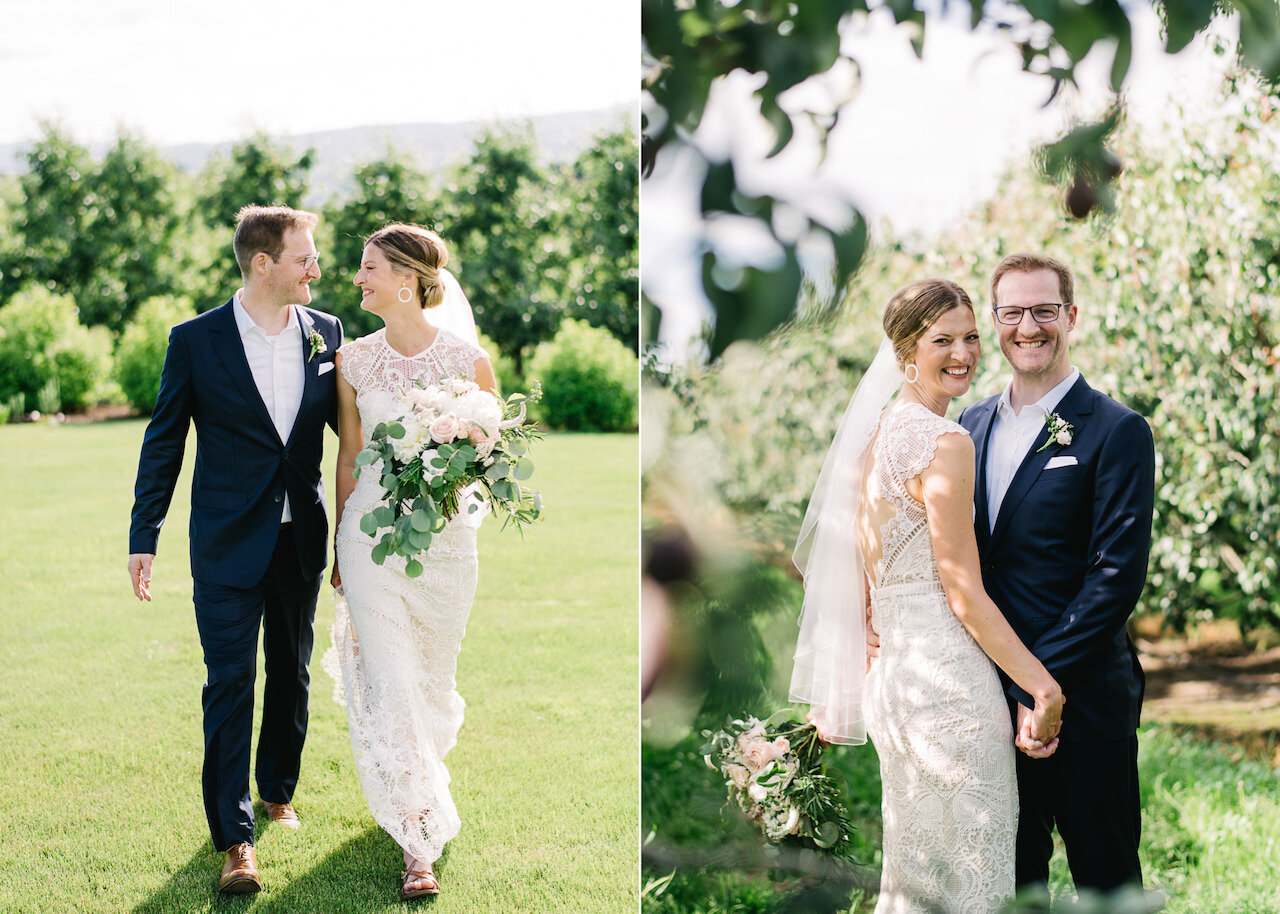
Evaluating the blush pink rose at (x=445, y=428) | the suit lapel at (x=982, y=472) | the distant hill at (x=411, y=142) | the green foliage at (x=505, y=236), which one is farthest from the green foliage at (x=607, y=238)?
the suit lapel at (x=982, y=472)

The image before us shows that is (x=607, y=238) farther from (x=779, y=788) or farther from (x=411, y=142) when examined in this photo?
(x=779, y=788)

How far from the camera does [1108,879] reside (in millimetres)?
2326

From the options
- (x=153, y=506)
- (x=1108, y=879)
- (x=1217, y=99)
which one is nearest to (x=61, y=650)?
(x=153, y=506)

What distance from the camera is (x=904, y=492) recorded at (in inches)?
92.5

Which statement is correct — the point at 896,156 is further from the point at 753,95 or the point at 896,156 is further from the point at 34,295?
the point at 34,295

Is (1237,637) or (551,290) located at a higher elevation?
(551,290)

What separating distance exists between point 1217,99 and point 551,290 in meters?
17.6

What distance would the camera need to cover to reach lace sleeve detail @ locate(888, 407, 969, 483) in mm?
2248

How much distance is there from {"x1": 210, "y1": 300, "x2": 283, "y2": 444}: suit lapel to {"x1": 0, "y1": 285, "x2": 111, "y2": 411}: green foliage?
54.1ft

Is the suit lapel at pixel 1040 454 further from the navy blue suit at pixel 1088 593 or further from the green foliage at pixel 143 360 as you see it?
the green foliage at pixel 143 360

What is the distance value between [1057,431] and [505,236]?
823 inches

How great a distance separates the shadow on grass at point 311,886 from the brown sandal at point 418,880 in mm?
21

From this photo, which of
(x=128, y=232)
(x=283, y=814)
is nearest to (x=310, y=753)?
(x=283, y=814)

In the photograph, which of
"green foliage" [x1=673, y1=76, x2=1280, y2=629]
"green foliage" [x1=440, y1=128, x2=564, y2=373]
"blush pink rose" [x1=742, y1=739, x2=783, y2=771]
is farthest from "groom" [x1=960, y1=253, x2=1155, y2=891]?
"green foliage" [x1=440, y1=128, x2=564, y2=373]
